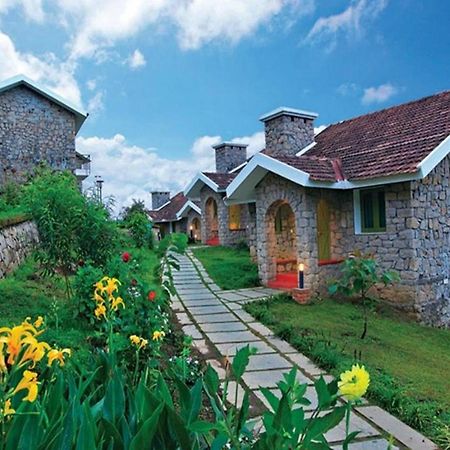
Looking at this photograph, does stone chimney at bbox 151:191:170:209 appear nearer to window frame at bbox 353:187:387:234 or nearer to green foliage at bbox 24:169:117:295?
window frame at bbox 353:187:387:234

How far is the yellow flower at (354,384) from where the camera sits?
1.11 m

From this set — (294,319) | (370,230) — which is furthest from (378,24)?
(294,319)

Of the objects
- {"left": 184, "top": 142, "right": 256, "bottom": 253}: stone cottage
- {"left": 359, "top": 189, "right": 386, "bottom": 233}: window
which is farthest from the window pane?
{"left": 184, "top": 142, "right": 256, "bottom": 253}: stone cottage

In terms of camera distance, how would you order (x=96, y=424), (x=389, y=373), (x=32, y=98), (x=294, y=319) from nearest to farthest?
(x=96, y=424) → (x=389, y=373) → (x=294, y=319) → (x=32, y=98)

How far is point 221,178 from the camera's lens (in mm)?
18609

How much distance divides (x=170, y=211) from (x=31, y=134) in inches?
452

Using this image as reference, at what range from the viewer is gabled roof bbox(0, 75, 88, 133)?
15516 mm

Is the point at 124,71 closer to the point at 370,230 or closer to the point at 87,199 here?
the point at 87,199

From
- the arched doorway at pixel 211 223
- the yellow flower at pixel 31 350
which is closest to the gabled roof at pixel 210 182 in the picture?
the arched doorway at pixel 211 223

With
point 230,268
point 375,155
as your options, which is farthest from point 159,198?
point 375,155

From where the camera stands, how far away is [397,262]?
836cm

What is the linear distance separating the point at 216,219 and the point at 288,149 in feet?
29.1

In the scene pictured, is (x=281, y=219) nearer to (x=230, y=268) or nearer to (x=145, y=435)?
(x=230, y=268)

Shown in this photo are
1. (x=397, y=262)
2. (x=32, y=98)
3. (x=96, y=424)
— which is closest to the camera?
(x=96, y=424)
